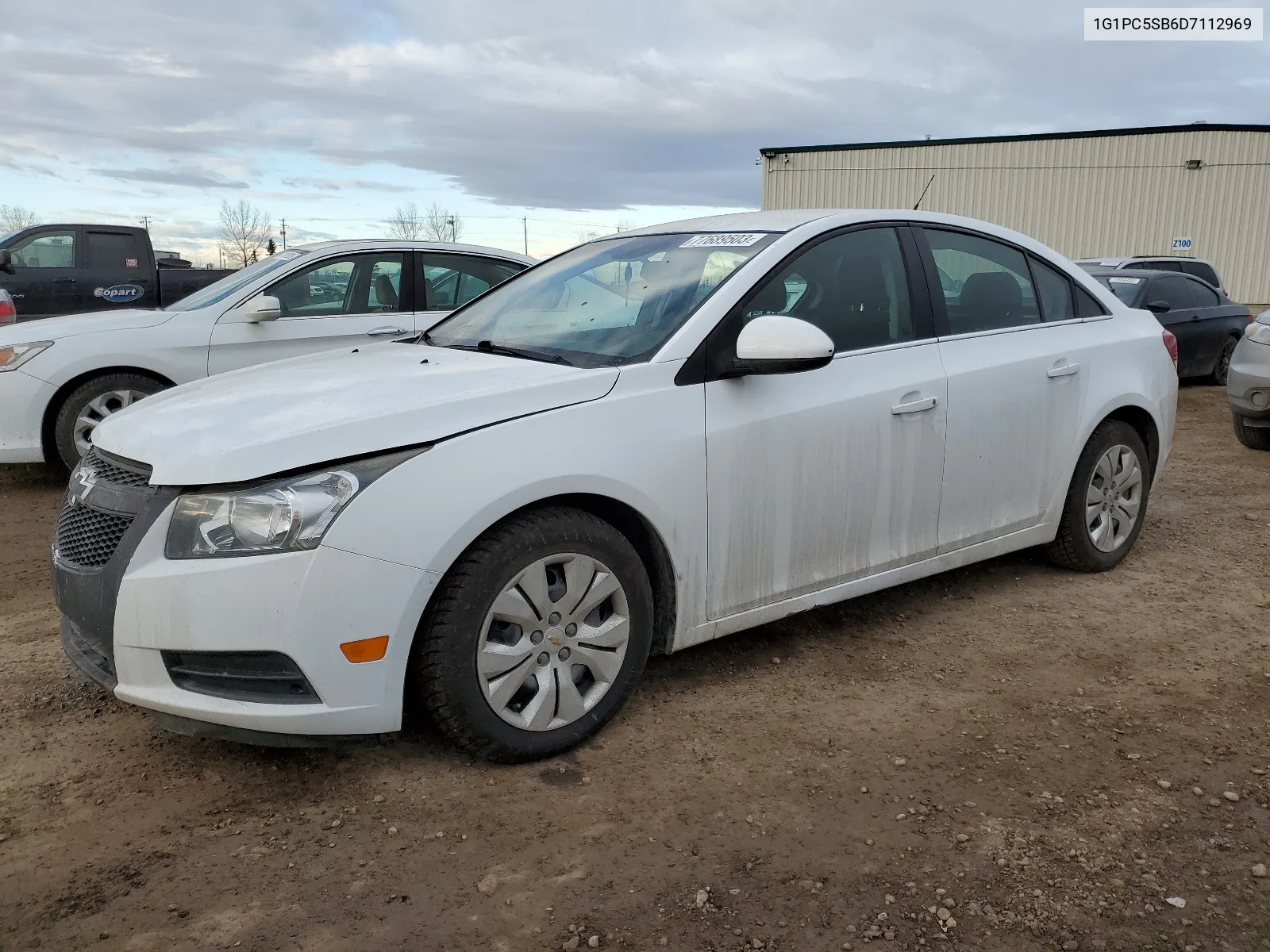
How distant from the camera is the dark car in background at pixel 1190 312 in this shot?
11.9m

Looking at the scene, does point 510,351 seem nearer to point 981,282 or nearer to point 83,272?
point 981,282

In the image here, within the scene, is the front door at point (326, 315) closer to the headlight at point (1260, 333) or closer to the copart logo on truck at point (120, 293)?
the headlight at point (1260, 333)

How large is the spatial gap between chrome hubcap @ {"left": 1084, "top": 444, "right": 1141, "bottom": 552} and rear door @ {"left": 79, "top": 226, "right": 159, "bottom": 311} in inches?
483

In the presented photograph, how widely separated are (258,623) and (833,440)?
1963 mm

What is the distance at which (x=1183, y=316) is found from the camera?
40.6 ft

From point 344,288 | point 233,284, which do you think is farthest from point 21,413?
point 344,288

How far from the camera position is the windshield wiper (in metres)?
3.48

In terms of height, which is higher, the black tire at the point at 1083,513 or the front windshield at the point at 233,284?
the front windshield at the point at 233,284

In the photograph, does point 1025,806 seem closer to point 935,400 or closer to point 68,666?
point 935,400

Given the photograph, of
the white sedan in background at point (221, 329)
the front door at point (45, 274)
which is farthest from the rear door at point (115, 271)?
the white sedan in background at point (221, 329)

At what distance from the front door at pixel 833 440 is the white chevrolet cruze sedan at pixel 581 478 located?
0.01 metres

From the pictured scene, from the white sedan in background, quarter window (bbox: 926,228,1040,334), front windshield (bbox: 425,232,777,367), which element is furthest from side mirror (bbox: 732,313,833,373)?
the white sedan in background

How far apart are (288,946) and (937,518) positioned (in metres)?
2.73

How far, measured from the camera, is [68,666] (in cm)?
380
